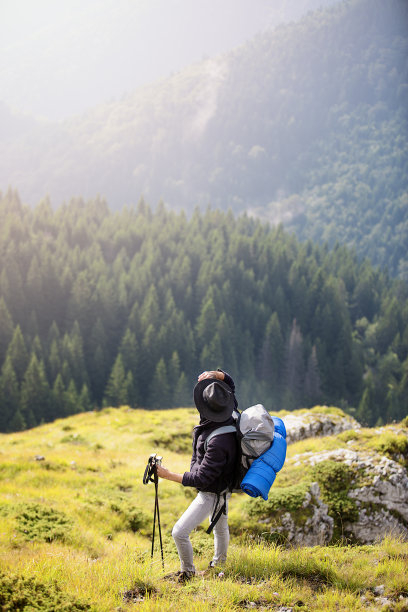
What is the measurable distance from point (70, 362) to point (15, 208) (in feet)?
217

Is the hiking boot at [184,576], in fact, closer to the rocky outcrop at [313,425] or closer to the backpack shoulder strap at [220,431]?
the backpack shoulder strap at [220,431]

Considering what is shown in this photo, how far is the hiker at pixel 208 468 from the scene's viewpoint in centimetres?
673

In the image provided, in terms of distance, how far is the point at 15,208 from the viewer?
12431 centimetres

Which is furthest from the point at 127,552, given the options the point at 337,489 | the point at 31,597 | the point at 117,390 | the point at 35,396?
the point at 117,390

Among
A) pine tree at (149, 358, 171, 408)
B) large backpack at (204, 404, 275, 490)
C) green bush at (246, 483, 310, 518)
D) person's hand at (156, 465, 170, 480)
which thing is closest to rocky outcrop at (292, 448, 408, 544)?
green bush at (246, 483, 310, 518)

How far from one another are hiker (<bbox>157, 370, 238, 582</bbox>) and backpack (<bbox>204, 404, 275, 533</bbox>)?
3.3 inches

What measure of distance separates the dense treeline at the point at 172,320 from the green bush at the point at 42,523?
5912 cm

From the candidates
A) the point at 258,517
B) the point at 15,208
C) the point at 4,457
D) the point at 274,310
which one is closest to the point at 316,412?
the point at 258,517

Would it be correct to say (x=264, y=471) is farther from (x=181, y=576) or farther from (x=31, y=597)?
(x=31, y=597)

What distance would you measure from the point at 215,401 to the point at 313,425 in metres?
15.0

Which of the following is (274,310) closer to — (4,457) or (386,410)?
(386,410)

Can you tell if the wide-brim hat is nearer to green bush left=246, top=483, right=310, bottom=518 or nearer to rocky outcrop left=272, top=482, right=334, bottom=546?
rocky outcrop left=272, top=482, right=334, bottom=546

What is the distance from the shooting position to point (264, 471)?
262 inches

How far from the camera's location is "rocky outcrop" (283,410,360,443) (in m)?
19.7
